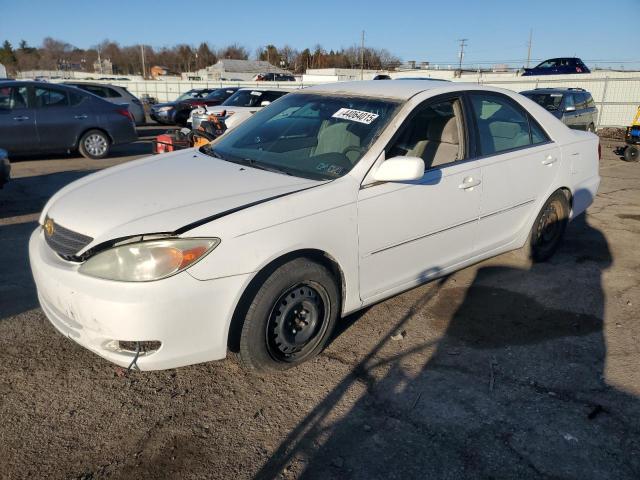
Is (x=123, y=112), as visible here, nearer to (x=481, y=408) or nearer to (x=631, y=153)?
(x=481, y=408)

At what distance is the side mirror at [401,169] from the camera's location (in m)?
3.04

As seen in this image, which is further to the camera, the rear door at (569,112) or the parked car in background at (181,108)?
the parked car in background at (181,108)

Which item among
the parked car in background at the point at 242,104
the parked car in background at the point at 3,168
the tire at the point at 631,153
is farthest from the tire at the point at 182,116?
the tire at the point at 631,153

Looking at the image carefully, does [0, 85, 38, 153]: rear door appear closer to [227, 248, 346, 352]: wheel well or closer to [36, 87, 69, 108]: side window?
[36, 87, 69, 108]: side window

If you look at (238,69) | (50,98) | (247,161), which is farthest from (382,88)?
(238,69)

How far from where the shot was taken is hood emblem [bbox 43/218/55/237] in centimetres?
295

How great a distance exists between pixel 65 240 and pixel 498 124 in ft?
10.8

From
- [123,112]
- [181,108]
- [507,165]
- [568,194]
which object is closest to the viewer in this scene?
[507,165]

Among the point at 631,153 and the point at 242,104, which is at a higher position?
the point at 242,104

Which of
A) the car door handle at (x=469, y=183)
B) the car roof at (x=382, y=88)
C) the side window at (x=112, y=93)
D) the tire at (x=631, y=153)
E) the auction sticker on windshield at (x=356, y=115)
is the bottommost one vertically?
the tire at (x=631, y=153)

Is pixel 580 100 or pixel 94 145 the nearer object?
pixel 94 145

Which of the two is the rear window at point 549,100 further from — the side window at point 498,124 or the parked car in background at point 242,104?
the side window at point 498,124

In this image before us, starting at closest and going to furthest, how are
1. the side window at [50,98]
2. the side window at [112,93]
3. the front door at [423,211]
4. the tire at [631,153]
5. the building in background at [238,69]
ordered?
the front door at [423,211]
the side window at [50,98]
the tire at [631,153]
the side window at [112,93]
the building in background at [238,69]

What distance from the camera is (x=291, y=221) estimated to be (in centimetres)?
282
